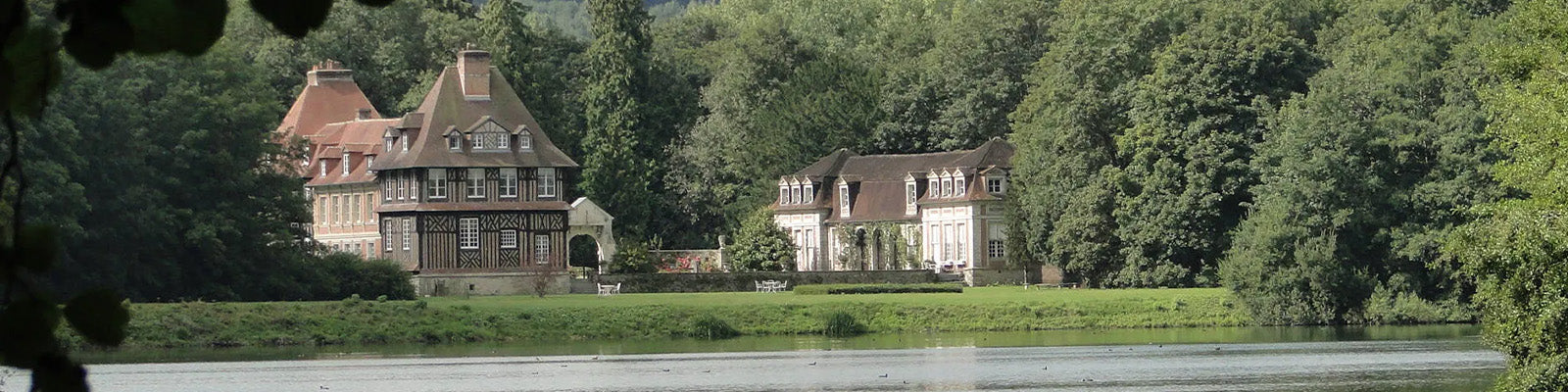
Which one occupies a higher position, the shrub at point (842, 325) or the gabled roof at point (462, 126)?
the gabled roof at point (462, 126)

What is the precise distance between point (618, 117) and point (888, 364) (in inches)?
1627

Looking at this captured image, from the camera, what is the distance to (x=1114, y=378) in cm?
3694

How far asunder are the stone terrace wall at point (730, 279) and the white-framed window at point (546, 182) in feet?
13.1

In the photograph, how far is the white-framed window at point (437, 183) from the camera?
233 feet

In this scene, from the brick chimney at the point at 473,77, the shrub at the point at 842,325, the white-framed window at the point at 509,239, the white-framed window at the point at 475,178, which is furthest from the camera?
the brick chimney at the point at 473,77

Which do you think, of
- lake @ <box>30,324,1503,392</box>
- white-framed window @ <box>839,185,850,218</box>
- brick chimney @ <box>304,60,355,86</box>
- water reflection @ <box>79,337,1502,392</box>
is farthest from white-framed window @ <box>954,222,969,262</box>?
water reflection @ <box>79,337,1502,392</box>

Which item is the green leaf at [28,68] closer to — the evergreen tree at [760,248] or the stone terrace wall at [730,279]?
the stone terrace wall at [730,279]

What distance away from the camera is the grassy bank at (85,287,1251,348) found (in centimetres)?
5253

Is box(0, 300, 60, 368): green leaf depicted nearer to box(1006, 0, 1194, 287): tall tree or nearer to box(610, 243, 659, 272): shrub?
box(1006, 0, 1194, 287): tall tree

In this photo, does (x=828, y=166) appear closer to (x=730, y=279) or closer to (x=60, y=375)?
(x=730, y=279)

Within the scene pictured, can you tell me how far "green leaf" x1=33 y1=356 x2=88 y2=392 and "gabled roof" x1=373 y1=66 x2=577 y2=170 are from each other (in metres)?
67.9

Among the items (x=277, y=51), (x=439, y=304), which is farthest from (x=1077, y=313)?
(x=277, y=51)

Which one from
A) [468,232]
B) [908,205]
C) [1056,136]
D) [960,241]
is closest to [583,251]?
[468,232]

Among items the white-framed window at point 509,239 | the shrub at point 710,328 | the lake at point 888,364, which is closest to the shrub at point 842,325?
the lake at point 888,364
